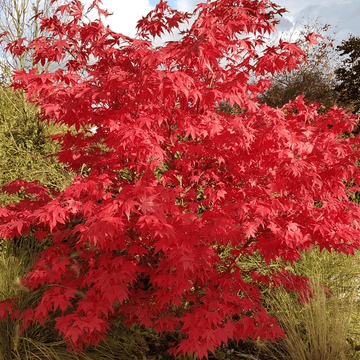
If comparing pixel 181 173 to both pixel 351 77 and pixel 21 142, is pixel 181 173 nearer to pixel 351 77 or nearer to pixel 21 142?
pixel 21 142

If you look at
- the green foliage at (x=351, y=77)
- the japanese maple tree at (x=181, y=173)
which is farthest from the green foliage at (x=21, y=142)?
the green foliage at (x=351, y=77)

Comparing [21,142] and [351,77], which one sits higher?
[351,77]

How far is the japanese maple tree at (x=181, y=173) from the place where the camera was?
2.51 metres

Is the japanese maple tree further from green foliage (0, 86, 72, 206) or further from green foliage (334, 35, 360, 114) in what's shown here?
green foliage (334, 35, 360, 114)

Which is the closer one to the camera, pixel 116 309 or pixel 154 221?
pixel 154 221

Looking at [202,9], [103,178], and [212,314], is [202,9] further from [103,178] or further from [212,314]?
[212,314]

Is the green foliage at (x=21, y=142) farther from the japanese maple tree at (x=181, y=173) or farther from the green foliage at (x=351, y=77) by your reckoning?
the green foliage at (x=351, y=77)

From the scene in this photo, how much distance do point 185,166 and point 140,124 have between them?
1.01m

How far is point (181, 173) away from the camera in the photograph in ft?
11.9

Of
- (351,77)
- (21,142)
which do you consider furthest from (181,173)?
(351,77)

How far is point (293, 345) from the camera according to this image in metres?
3.55

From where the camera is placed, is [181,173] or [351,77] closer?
[181,173]

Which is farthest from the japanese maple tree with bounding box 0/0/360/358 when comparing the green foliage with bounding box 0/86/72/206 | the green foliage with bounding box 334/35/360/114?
the green foliage with bounding box 334/35/360/114

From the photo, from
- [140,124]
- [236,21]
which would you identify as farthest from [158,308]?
[236,21]
